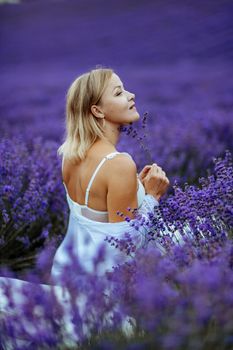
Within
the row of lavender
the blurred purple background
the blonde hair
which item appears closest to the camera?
the row of lavender

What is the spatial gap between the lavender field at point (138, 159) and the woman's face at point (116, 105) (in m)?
0.06

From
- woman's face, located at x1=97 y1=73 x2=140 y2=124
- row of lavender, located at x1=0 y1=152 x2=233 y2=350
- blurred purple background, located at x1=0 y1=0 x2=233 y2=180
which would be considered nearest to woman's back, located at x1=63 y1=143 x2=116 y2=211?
woman's face, located at x1=97 y1=73 x2=140 y2=124

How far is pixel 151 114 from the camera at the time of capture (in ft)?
18.5

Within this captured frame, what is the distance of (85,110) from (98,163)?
0.20 m

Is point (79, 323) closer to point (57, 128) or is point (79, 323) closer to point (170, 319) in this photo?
point (170, 319)

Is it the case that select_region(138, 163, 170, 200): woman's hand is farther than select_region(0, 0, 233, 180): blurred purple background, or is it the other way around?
select_region(0, 0, 233, 180): blurred purple background

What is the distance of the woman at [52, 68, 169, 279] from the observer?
212 centimetres

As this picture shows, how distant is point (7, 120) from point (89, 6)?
116 centimetres

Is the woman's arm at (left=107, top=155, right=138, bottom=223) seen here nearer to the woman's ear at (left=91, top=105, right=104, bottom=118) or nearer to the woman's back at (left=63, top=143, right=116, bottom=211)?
the woman's back at (left=63, top=143, right=116, bottom=211)

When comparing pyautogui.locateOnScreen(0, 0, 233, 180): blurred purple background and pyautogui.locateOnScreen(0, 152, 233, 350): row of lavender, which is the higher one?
pyautogui.locateOnScreen(0, 152, 233, 350): row of lavender

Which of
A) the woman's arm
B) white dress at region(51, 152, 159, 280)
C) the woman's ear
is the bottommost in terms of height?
white dress at region(51, 152, 159, 280)

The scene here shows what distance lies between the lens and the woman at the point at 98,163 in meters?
2.12

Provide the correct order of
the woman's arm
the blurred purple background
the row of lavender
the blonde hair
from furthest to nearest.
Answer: the blurred purple background → the blonde hair → the woman's arm → the row of lavender

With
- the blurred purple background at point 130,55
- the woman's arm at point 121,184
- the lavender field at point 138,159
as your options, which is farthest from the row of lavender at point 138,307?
the blurred purple background at point 130,55
